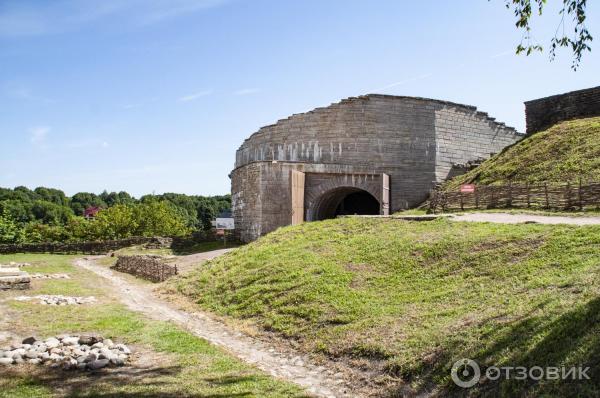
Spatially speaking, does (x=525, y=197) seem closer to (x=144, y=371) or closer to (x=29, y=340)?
(x=144, y=371)

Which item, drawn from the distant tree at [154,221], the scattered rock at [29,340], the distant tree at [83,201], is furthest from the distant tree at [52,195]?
the scattered rock at [29,340]

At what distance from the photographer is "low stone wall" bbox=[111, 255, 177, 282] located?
1945cm

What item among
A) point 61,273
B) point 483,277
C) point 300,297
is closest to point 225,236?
point 61,273

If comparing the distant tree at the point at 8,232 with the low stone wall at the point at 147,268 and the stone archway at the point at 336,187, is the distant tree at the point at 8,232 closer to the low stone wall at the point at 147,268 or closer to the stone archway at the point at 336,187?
the low stone wall at the point at 147,268

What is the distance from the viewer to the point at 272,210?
25.7 m

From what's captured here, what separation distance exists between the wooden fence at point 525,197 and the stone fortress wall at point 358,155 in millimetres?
4930

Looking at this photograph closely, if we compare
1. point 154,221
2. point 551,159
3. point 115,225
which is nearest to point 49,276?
point 551,159

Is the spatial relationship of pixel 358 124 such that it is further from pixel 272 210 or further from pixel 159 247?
pixel 159 247

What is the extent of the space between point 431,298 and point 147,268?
1501 centimetres

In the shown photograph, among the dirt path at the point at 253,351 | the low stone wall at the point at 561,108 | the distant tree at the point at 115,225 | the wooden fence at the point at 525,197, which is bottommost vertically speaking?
the dirt path at the point at 253,351

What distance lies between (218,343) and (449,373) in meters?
5.07

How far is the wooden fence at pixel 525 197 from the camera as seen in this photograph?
1644 cm

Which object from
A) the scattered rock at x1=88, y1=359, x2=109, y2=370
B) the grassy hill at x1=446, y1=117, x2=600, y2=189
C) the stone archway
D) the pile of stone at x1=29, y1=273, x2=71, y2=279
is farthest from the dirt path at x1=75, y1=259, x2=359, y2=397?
the grassy hill at x1=446, y1=117, x2=600, y2=189

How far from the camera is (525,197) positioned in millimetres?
18703
